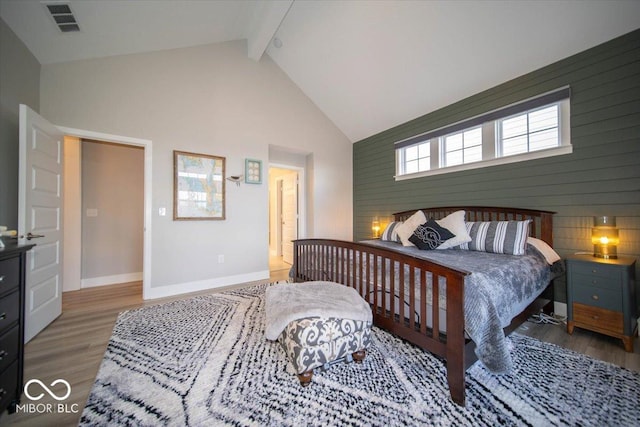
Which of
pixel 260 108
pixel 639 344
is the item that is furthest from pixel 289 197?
pixel 639 344

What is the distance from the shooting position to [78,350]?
1.84 meters

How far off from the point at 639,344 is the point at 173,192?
4950 mm

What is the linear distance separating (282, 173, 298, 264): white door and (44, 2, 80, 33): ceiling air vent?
3474mm

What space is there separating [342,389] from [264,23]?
161 inches

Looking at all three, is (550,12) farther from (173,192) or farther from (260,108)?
(173,192)

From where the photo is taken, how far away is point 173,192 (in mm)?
3162

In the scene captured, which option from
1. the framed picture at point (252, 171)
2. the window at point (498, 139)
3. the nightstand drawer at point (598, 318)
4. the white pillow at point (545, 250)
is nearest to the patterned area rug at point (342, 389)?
the nightstand drawer at point (598, 318)

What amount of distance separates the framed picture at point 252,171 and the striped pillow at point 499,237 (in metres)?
3.08

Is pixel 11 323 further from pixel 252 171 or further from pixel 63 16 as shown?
pixel 252 171

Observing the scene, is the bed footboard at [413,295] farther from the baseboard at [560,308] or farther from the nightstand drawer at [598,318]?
the baseboard at [560,308]

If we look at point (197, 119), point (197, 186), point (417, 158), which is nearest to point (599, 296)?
point (417, 158)

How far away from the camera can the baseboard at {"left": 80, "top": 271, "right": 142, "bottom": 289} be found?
3.48 meters

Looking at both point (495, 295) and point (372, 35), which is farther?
point (372, 35)

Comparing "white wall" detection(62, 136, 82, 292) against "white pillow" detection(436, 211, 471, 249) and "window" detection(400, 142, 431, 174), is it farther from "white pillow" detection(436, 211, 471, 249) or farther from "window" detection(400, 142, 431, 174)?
"window" detection(400, 142, 431, 174)
